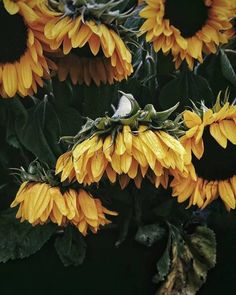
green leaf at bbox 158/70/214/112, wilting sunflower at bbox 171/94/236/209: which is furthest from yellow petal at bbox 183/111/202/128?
green leaf at bbox 158/70/214/112

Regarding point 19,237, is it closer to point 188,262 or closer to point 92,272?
point 92,272

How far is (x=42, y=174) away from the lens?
0.79m

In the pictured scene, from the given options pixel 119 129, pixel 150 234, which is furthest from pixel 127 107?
pixel 150 234

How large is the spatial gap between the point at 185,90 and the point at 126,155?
21cm

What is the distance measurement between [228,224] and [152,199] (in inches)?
4.4

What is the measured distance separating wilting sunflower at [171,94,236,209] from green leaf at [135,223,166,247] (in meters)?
0.06

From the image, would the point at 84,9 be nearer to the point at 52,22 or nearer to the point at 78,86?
the point at 52,22

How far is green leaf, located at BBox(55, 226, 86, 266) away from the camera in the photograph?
2.81 feet

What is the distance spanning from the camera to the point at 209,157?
0.83 metres

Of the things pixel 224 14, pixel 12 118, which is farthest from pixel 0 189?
pixel 224 14

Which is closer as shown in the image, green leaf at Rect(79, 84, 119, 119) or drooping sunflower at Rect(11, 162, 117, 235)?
drooping sunflower at Rect(11, 162, 117, 235)

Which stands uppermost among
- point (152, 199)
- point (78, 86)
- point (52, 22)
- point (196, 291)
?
point (52, 22)

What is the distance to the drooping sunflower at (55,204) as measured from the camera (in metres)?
0.75

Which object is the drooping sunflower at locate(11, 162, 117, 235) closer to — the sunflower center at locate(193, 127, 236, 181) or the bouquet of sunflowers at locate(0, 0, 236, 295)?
the bouquet of sunflowers at locate(0, 0, 236, 295)
